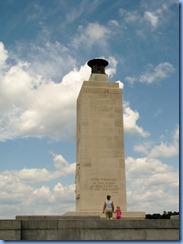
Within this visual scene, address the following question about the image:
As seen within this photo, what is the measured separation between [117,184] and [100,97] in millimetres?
6996

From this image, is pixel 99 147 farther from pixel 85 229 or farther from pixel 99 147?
pixel 85 229

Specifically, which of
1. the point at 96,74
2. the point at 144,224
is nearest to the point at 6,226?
the point at 144,224

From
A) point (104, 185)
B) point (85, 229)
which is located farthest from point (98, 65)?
point (85, 229)

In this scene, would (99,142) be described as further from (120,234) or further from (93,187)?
(120,234)

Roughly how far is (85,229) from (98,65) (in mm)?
21553

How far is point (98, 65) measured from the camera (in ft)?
108

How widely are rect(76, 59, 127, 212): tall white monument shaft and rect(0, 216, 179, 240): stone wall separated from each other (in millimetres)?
14817

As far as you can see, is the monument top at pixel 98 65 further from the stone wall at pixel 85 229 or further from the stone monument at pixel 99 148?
the stone wall at pixel 85 229

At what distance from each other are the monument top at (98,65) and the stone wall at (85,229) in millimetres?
20718

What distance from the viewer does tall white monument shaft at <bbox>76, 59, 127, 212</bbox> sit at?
2848cm

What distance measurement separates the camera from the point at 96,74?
32.0m

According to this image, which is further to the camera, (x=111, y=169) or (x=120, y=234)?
(x=111, y=169)

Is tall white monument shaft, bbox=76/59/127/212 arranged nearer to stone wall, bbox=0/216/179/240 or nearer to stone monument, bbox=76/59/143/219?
stone monument, bbox=76/59/143/219

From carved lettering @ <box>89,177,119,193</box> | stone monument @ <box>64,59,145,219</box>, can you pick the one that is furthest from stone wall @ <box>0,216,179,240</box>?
carved lettering @ <box>89,177,119,193</box>
